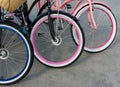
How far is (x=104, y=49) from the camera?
3543 mm

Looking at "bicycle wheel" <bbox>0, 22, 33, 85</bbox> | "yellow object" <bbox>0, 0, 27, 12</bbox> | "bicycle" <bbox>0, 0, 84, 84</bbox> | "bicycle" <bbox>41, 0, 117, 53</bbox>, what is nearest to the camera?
"yellow object" <bbox>0, 0, 27, 12</bbox>

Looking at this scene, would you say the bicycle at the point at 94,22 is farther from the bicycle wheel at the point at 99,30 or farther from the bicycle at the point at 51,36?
the bicycle at the point at 51,36

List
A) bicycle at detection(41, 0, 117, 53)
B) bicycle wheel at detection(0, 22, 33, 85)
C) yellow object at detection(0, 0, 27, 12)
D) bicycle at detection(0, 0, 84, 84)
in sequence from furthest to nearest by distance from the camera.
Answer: bicycle at detection(41, 0, 117, 53) < bicycle at detection(0, 0, 84, 84) < bicycle wheel at detection(0, 22, 33, 85) < yellow object at detection(0, 0, 27, 12)

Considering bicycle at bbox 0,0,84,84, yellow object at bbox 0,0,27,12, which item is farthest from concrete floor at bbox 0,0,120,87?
yellow object at bbox 0,0,27,12

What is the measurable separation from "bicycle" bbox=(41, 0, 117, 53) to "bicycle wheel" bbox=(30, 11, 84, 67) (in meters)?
0.20

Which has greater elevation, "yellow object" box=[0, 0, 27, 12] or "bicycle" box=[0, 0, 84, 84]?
"yellow object" box=[0, 0, 27, 12]

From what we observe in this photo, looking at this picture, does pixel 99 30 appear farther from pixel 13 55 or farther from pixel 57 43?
pixel 13 55

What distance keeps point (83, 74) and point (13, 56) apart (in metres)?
0.93

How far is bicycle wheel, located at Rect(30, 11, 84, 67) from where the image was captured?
3.00 meters

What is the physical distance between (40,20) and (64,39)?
33.4 inches

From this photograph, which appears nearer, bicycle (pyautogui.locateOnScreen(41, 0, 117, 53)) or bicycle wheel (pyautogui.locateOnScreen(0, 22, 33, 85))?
bicycle wheel (pyautogui.locateOnScreen(0, 22, 33, 85))

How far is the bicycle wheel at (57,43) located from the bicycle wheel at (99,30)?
0.23m

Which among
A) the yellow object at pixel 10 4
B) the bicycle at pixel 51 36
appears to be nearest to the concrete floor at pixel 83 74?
the bicycle at pixel 51 36

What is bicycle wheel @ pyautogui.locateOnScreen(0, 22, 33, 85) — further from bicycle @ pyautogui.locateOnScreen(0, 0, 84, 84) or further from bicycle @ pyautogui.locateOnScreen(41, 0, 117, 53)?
bicycle @ pyautogui.locateOnScreen(41, 0, 117, 53)
